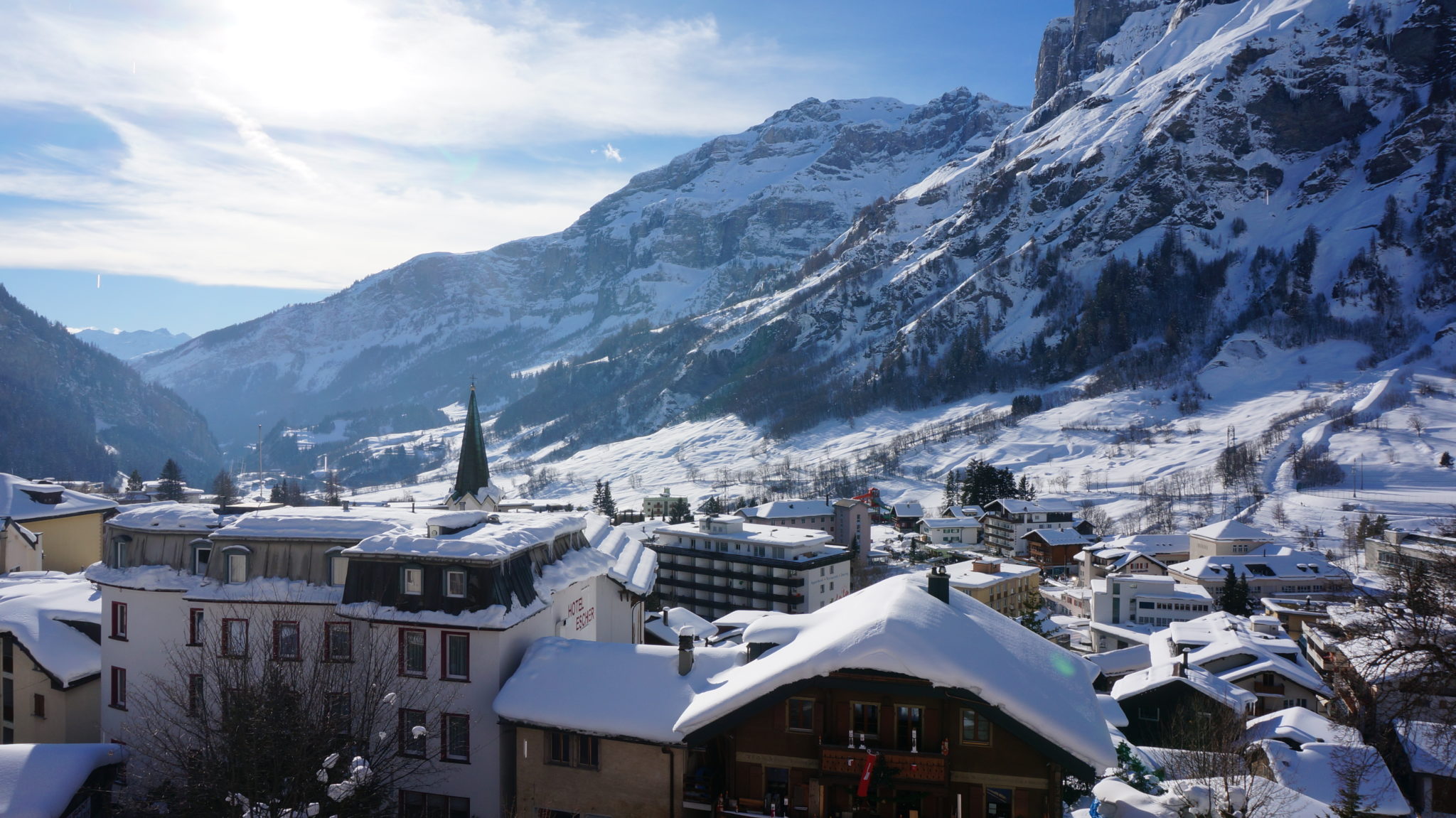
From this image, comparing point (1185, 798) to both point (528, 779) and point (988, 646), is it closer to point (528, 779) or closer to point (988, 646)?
point (988, 646)

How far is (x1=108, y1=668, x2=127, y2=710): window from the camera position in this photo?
2750 centimetres

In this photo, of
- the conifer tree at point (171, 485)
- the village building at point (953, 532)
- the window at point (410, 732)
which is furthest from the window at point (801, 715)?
the conifer tree at point (171, 485)

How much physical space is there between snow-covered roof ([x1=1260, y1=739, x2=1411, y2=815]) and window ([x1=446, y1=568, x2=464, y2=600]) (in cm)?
2749

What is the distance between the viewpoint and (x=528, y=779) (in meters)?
21.8

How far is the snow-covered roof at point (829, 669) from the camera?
57.8 feet

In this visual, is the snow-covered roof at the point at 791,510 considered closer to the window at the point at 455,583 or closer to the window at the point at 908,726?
the window at the point at 455,583

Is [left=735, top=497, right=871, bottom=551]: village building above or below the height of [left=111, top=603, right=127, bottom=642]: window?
below

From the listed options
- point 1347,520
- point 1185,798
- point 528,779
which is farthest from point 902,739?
point 1347,520

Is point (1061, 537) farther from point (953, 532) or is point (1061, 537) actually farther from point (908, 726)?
point (908, 726)

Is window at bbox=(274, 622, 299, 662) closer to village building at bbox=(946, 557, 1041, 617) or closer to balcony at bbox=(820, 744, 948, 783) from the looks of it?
balcony at bbox=(820, 744, 948, 783)

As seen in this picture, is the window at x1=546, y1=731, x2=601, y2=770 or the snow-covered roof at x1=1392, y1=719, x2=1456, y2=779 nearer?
the window at x1=546, y1=731, x2=601, y2=770

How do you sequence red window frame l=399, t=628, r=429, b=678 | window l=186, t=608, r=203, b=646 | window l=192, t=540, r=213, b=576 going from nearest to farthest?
red window frame l=399, t=628, r=429, b=678 → window l=186, t=608, r=203, b=646 → window l=192, t=540, r=213, b=576

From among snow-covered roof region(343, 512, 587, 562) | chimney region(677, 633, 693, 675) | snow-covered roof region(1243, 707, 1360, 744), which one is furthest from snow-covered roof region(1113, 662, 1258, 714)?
snow-covered roof region(343, 512, 587, 562)

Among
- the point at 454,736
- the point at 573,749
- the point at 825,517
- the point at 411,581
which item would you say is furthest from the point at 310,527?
the point at 825,517
